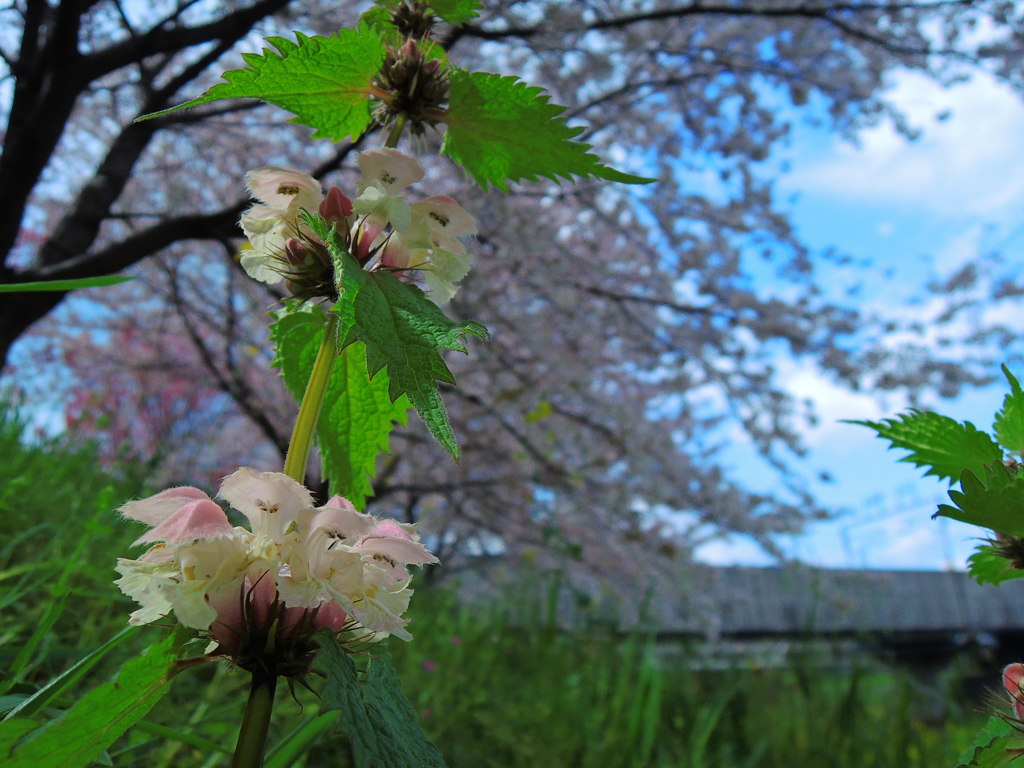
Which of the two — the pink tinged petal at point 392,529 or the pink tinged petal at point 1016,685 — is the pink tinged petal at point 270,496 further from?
the pink tinged petal at point 1016,685

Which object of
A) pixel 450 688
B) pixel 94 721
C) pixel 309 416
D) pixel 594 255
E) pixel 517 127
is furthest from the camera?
pixel 594 255

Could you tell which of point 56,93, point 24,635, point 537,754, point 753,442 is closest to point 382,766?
point 24,635

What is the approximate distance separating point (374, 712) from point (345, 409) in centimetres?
28

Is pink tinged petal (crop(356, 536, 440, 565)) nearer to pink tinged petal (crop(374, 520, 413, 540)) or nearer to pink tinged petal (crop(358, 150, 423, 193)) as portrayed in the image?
pink tinged petal (crop(374, 520, 413, 540))

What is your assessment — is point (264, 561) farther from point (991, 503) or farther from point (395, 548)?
point (991, 503)

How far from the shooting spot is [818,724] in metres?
2.77

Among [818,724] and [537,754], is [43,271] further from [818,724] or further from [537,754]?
[818,724]

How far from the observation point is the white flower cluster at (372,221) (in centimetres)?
55

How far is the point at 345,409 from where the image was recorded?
63 centimetres

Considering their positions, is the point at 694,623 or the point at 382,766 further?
the point at 694,623

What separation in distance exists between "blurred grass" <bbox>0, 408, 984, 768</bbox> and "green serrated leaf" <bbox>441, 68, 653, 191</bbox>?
0.47 m

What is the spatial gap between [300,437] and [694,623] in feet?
15.2

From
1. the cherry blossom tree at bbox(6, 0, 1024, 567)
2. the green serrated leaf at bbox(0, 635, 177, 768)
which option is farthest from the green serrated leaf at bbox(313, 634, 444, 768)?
the cherry blossom tree at bbox(6, 0, 1024, 567)

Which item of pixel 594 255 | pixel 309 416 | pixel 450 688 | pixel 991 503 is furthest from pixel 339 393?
pixel 594 255
